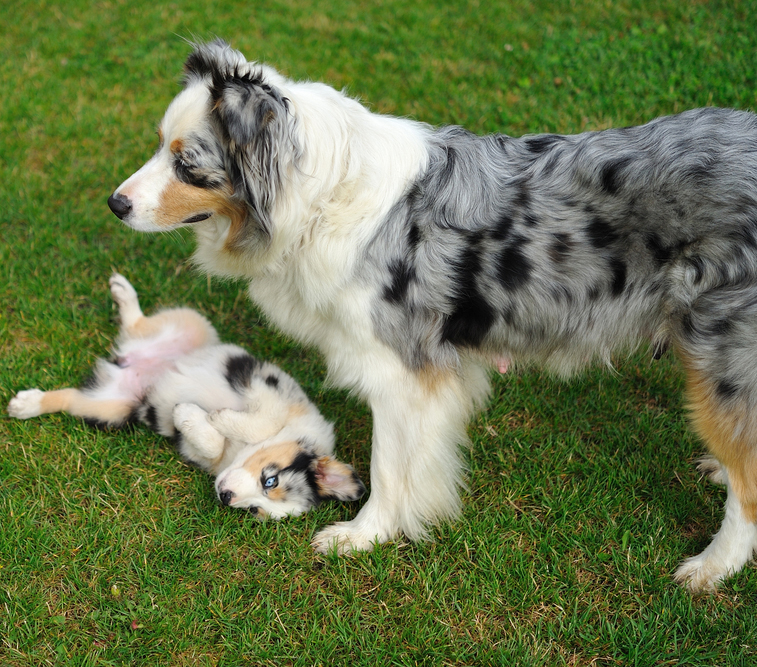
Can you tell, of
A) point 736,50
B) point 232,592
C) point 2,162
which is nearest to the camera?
point 232,592

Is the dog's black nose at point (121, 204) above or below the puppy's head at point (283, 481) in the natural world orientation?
above

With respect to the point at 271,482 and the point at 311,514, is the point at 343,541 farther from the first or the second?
the point at 271,482

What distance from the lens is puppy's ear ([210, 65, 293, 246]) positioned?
8.32 feet

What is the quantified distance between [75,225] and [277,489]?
2884 mm

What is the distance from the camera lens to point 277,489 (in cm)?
317

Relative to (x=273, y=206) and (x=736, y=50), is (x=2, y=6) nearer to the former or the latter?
(x=273, y=206)

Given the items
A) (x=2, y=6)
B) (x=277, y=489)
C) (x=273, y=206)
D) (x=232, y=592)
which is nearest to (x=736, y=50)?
(x=273, y=206)

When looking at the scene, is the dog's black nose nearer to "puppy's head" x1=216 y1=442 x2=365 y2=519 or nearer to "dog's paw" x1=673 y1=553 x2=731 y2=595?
"puppy's head" x1=216 y1=442 x2=365 y2=519

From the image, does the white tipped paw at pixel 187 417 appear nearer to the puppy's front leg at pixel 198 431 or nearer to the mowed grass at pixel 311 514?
the puppy's front leg at pixel 198 431

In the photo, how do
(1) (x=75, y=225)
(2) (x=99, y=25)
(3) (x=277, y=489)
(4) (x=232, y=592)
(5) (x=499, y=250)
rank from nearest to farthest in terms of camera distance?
(5) (x=499, y=250) < (4) (x=232, y=592) < (3) (x=277, y=489) < (1) (x=75, y=225) < (2) (x=99, y=25)

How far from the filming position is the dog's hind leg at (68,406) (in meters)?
3.56

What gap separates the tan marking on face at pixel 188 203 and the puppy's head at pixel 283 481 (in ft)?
3.74

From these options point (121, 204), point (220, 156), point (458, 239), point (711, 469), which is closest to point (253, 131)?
point (220, 156)

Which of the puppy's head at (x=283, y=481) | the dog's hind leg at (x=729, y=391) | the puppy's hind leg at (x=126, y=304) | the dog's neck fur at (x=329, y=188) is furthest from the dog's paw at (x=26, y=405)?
the dog's hind leg at (x=729, y=391)
